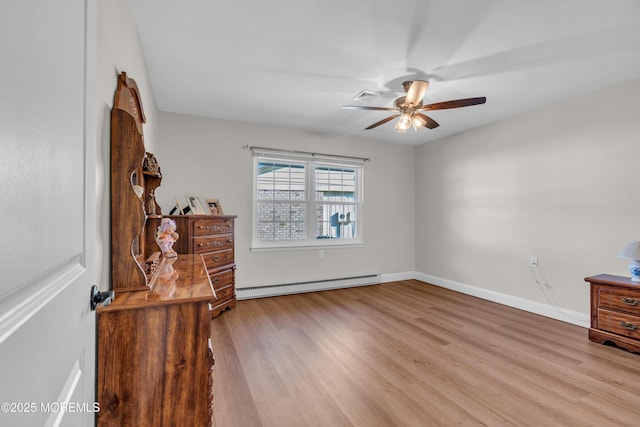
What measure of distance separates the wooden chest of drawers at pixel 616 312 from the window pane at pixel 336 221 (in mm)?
3060

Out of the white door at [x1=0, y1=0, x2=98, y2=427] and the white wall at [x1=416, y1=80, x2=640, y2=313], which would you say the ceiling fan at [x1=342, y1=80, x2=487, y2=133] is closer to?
the white wall at [x1=416, y1=80, x2=640, y2=313]

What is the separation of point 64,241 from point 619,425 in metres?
2.72

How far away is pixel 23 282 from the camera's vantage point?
41 centimetres

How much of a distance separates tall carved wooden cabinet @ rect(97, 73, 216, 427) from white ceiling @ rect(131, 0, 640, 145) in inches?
43.7

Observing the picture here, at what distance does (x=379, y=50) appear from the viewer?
7.69 feet

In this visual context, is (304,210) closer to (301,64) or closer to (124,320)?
(301,64)

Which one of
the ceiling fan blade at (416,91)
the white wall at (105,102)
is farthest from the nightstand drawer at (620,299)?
the white wall at (105,102)

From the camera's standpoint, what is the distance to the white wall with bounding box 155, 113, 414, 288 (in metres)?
3.84

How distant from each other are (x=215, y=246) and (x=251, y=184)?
1.19 meters

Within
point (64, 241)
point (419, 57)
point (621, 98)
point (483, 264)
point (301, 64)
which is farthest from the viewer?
point (483, 264)

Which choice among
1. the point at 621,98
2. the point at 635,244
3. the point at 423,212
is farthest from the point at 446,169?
the point at 635,244

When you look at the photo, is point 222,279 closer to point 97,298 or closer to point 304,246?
point 304,246

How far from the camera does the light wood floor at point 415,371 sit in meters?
1.76

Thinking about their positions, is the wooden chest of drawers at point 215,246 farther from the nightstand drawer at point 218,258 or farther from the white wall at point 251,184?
the white wall at point 251,184
